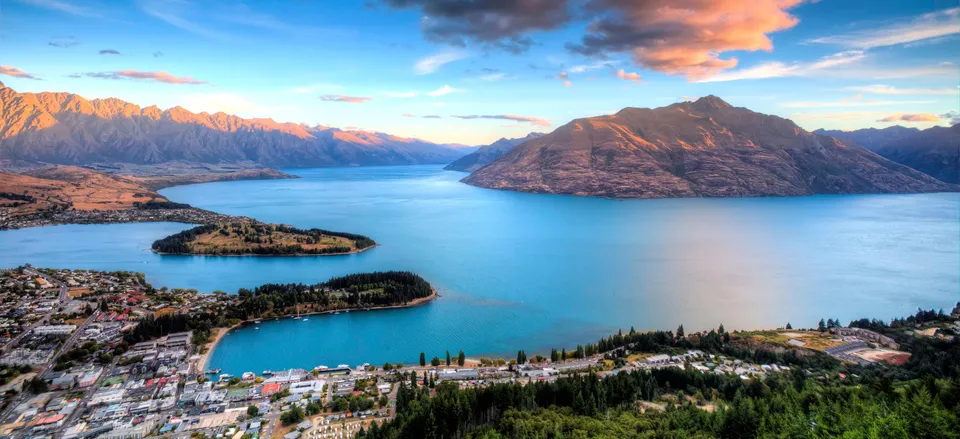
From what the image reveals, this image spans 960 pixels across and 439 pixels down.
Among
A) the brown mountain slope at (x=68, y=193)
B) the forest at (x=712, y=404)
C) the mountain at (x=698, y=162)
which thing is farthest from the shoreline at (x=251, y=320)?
the mountain at (x=698, y=162)

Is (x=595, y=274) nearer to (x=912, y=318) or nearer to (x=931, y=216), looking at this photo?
(x=912, y=318)

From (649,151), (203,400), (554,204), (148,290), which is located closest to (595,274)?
(203,400)

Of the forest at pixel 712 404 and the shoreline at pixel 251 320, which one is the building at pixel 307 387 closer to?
the forest at pixel 712 404

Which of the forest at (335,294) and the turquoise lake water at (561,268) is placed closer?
the turquoise lake water at (561,268)

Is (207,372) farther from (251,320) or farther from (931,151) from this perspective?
(931,151)

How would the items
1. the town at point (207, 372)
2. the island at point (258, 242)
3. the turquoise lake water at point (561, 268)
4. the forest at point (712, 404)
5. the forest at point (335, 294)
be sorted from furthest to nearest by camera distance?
1. the island at point (258, 242)
2. the forest at point (335, 294)
3. the turquoise lake water at point (561, 268)
4. the town at point (207, 372)
5. the forest at point (712, 404)

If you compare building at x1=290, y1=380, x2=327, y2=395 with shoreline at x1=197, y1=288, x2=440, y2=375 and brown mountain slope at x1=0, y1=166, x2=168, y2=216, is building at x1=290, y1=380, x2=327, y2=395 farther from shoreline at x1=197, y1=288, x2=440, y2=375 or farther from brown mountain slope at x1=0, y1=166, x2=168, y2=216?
brown mountain slope at x1=0, y1=166, x2=168, y2=216

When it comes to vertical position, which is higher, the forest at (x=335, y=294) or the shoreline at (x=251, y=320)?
the forest at (x=335, y=294)
